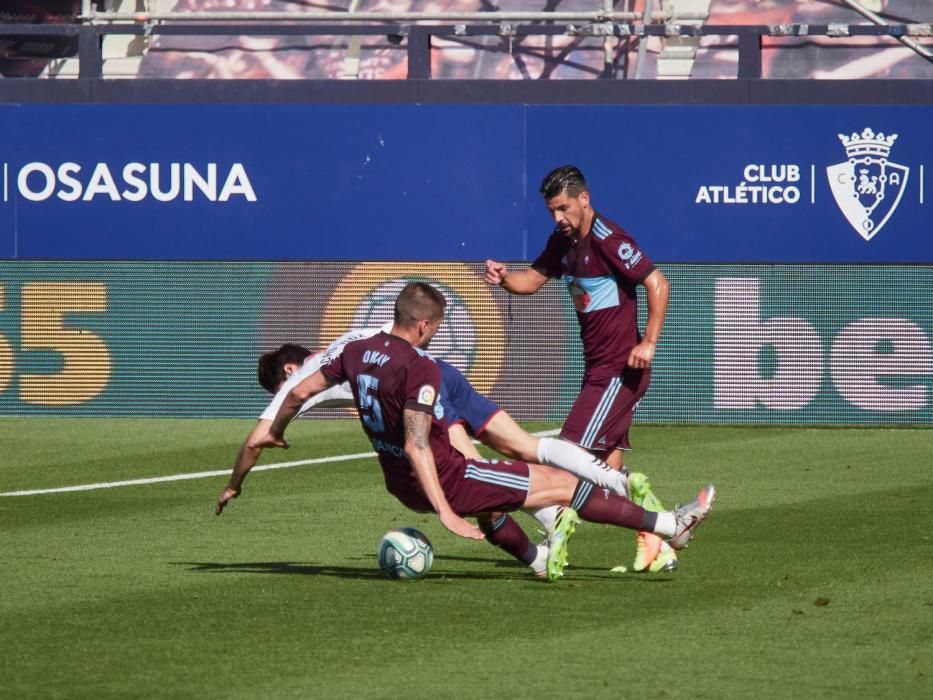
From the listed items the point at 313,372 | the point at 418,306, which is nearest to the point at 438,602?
the point at 418,306

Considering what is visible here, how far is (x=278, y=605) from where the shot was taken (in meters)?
7.75

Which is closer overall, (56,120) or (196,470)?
(196,470)

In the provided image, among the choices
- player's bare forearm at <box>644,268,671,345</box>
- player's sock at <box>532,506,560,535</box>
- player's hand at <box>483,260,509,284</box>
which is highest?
player's hand at <box>483,260,509,284</box>

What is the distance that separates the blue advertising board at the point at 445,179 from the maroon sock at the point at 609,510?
37.7ft

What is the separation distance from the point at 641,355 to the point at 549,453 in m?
0.81

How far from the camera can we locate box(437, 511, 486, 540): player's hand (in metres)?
7.59

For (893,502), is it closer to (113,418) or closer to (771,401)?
(771,401)

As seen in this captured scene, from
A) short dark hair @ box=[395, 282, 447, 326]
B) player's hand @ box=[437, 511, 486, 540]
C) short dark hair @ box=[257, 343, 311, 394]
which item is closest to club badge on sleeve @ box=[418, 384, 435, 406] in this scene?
short dark hair @ box=[395, 282, 447, 326]

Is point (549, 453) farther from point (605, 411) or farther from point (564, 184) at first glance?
point (564, 184)

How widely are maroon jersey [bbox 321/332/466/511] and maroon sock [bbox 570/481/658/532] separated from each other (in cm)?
61

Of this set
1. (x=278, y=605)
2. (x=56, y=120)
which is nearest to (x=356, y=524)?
(x=278, y=605)

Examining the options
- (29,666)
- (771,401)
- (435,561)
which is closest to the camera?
(29,666)

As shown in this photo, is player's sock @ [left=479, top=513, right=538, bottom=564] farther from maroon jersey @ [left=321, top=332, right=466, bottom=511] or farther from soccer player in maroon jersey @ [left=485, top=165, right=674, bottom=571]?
soccer player in maroon jersey @ [left=485, top=165, right=674, bottom=571]

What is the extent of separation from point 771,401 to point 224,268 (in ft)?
21.3
